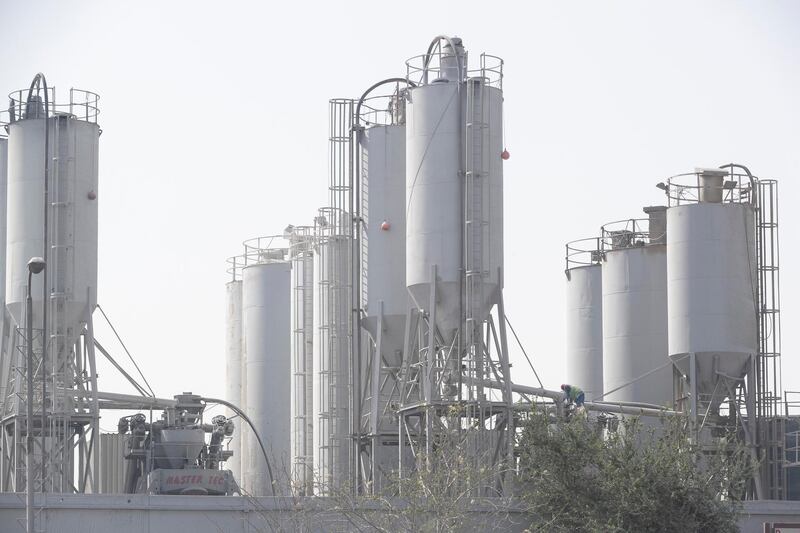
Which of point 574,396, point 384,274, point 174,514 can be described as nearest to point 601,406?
point 574,396

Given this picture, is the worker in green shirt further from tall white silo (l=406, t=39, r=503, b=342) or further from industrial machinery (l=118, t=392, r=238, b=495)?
industrial machinery (l=118, t=392, r=238, b=495)

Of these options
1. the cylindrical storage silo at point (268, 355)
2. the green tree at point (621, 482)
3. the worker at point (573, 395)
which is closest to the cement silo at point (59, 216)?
the worker at point (573, 395)

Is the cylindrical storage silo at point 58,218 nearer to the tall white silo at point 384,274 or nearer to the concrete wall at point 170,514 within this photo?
the tall white silo at point 384,274

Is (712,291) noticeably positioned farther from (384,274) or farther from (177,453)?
(177,453)

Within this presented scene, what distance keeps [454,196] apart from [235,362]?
27.2 m

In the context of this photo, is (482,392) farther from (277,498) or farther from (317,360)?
(317,360)

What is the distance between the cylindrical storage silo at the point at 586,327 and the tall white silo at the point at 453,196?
16518 mm

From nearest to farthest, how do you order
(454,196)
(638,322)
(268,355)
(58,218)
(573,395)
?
(454,196)
(573,395)
(58,218)
(638,322)
(268,355)

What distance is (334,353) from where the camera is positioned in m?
57.8

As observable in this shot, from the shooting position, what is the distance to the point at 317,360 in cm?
6322

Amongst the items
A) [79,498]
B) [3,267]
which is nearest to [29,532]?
[79,498]

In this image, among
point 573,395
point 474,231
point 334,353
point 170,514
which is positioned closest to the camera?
point 170,514

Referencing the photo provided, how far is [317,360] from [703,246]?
16472 mm

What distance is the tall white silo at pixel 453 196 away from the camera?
49594 millimetres
